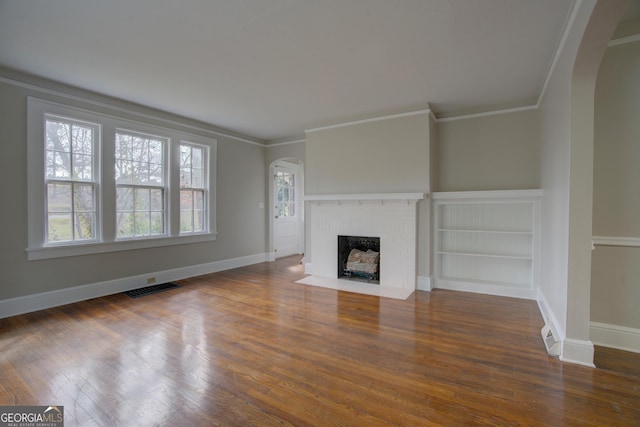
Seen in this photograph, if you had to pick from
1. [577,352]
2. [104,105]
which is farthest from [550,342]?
[104,105]

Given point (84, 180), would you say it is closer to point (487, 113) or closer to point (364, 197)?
point (364, 197)

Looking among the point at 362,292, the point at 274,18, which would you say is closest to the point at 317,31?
the point at 274,18

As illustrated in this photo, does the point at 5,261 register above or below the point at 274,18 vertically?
below

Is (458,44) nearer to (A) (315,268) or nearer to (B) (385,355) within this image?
(B) (385,355)

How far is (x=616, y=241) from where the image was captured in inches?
99.1

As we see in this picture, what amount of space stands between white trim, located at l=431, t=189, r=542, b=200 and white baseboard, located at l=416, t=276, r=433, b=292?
1.18 m

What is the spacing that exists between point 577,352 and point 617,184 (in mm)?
1437

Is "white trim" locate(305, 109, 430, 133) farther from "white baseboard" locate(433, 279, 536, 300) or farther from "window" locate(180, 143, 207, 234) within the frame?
"white baseboard" locate(433, 279, 536, 300)

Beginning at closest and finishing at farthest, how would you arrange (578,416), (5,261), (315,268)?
(578,416) → (5,261) → (315,268)

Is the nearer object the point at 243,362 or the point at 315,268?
the point at 243,362

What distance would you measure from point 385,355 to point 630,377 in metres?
1.71

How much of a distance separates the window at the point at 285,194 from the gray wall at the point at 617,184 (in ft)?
18.3

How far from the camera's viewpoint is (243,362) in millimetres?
2318

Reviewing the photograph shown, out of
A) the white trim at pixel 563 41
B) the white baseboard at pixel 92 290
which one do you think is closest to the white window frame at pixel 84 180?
the white baseboard at pixel 92 290
